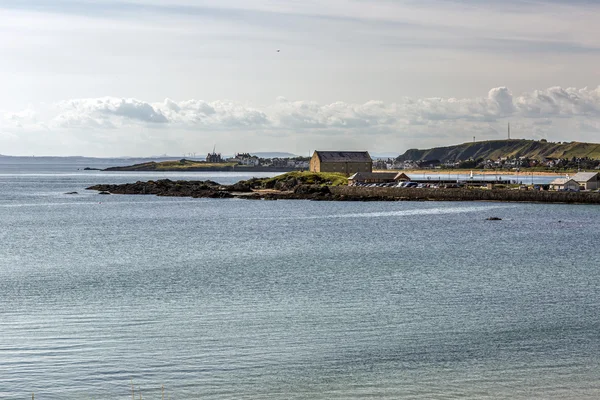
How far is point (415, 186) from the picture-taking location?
343ft

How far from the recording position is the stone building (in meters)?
130

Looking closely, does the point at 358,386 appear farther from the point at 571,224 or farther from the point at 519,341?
the point at 571,224

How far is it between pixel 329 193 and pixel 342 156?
28.5m

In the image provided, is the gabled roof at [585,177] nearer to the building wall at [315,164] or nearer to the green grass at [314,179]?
the green grass at [314,179]

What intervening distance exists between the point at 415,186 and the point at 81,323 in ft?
275

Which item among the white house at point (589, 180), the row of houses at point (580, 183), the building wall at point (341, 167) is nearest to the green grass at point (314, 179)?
the building wall at point (341, 167)

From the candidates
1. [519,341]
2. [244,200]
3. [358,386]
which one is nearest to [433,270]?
[519,341]

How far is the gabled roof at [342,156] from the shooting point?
5133 inches

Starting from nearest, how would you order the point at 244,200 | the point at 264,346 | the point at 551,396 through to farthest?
1. the point at 551,396
2. the point at 264,346
3. the point at 244,200

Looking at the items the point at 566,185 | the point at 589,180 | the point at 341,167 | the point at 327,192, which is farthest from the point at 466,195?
the point at 341,167

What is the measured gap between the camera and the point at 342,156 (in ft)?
431

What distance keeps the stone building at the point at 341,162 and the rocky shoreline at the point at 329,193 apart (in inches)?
495

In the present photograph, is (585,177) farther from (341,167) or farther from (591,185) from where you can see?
(341,167)

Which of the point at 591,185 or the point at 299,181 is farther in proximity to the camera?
the point at 299,181
